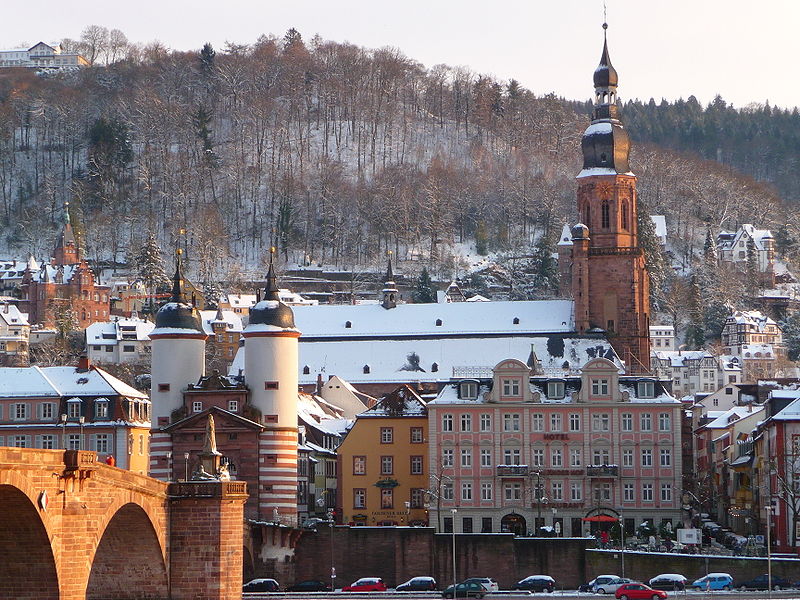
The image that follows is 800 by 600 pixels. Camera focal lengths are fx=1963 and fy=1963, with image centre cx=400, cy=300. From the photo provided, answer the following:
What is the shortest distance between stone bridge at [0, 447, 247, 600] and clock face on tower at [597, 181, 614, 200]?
265 ft

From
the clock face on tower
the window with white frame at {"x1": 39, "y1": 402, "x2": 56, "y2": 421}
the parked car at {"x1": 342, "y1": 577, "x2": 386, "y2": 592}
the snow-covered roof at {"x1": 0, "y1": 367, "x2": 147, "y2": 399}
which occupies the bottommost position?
the parked car at {"x1": 342, "y1": 577, "x2": 386, "y2": 592}

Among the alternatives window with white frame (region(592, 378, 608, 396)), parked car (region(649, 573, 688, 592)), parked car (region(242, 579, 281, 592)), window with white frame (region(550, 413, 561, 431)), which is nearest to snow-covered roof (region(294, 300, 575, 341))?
window with white frame (region(592, 378, 608, 396))

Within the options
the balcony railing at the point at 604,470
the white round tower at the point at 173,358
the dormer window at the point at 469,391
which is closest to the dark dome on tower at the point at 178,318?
the white round tower at the point at 173,358

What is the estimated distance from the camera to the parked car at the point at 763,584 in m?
91.5

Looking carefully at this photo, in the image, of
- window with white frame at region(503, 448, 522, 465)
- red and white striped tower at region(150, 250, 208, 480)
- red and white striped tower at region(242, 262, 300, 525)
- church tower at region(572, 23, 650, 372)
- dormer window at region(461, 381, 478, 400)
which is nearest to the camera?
red and white striped tower at region(242, 262, 300, 525)

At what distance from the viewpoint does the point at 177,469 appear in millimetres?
107438

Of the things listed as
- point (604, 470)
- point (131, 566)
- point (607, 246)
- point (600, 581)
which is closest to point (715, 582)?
point (600, 581)

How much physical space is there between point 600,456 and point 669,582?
20719 mm

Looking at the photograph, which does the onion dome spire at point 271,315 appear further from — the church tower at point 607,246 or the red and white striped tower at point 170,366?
the church tower at point 607,246

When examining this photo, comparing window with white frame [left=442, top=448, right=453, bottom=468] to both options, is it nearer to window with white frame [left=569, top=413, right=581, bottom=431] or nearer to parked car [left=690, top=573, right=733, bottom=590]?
window with white frame [left=569, top=413, right=581, bottom=431]

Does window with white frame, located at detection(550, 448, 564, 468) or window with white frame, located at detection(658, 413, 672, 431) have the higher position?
window with white frame, located at detection(658, 413, 672, 431)

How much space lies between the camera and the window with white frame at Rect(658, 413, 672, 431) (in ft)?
366

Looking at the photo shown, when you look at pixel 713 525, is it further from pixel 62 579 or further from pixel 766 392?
pixel 62 579

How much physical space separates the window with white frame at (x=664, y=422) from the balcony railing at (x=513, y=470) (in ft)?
26.7
